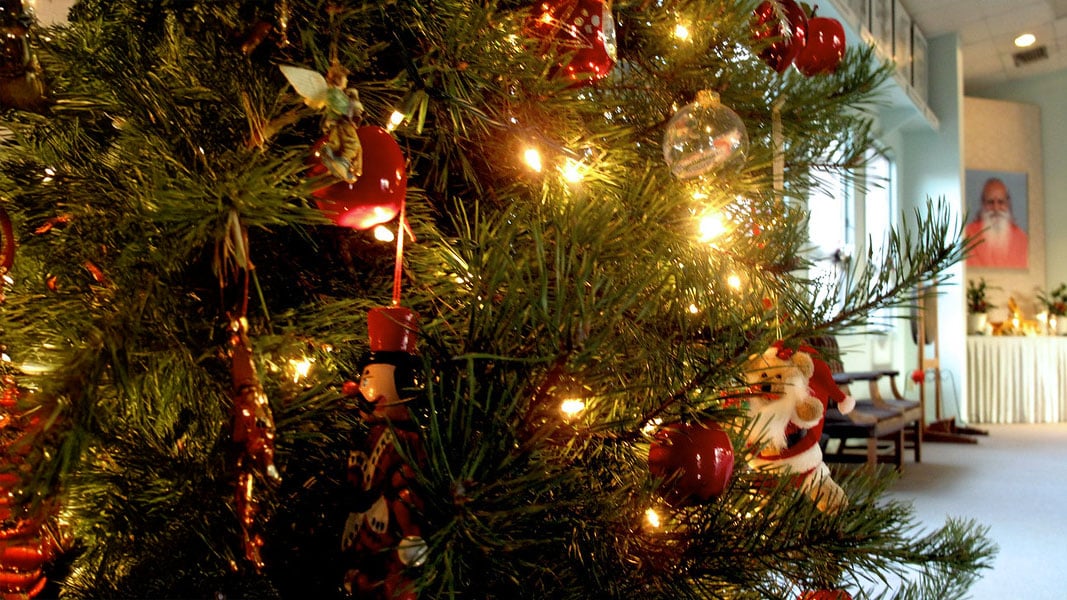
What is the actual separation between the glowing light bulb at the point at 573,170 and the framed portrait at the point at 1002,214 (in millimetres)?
6092

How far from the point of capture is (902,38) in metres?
4.37

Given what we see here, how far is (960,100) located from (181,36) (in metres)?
5.69

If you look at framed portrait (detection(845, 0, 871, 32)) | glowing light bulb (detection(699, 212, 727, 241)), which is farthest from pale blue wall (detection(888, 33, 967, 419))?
glowing light bulb (detection(699, 212, 727, 241))

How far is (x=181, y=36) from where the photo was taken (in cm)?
37

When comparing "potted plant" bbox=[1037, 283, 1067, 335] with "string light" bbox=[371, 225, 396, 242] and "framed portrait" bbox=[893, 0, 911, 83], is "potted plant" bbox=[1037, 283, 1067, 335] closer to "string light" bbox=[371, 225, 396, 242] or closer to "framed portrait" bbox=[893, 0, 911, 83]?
"framed portrait" bbox=[893, 0, 911, 83]

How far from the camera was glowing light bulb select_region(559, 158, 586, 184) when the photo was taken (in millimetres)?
423

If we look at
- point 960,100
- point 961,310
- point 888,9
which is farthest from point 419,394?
point 960,100

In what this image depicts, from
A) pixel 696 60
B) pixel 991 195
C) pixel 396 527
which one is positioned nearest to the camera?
pixel 396 527

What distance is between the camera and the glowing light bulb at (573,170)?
423 millimetres

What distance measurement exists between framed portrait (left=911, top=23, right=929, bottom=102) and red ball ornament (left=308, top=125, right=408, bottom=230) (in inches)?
198

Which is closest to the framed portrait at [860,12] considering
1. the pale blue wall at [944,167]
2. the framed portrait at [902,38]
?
the framed portrait at [902,38]

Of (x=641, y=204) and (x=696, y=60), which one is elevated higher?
(x=696, y=60)

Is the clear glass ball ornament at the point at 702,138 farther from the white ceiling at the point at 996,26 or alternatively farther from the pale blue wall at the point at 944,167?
the pale blue wall at the point at 944,167

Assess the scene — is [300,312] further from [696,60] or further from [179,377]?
[696,60]
